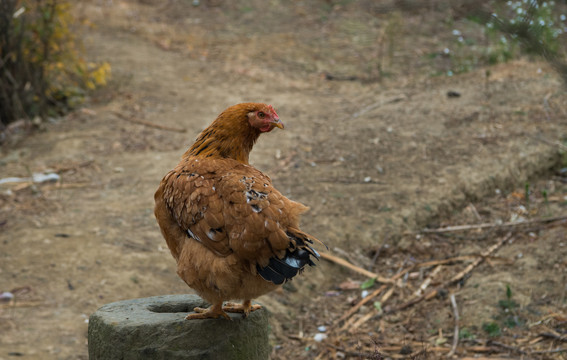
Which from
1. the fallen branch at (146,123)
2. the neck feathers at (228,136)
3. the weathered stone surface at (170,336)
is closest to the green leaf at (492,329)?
the weathered stone surface at (170,336)

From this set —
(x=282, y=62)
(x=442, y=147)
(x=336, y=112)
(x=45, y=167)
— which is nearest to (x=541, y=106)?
(x=442, y=147)

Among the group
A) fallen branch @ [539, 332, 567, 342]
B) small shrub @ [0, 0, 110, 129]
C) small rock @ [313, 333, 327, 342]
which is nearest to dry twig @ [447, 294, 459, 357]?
fallen branch @ [539, 332, 567, 342]

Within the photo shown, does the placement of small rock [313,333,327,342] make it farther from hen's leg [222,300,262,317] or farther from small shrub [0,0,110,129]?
small shrub [0,0,110,129]

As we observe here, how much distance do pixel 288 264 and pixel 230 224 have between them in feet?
1.23

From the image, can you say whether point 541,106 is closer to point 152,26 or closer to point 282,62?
point 282,62

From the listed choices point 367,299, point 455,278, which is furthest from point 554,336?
point 367,299

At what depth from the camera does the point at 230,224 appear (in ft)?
9.79

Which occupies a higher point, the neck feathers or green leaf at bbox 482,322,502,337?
the neck feathers

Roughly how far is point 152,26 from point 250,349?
9992mm

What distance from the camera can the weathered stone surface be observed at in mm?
3117

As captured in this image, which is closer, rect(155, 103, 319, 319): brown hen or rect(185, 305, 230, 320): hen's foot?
rect(155, 103, 319, 319): brown hen

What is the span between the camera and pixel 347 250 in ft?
18.4

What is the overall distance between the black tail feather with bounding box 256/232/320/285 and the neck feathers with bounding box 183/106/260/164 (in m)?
0.83

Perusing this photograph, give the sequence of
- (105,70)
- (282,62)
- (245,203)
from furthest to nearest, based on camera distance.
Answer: (282,62) → (105,70) → (245,203)
